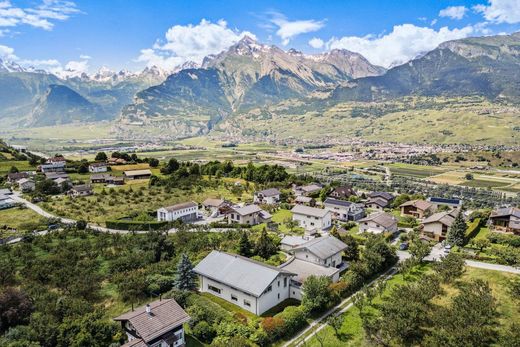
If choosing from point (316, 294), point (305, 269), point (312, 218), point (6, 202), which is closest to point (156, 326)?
point (316, 294)

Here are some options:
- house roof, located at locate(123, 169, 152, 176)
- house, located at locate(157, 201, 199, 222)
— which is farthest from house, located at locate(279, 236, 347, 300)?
house roof, located at locate(123, 169, 152, 176)

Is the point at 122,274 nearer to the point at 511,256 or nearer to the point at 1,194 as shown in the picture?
the point at 511,256

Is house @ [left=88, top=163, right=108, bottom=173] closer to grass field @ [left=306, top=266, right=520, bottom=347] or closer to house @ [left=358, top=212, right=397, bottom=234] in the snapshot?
house @ [left=358, top=212, right=397, bottom=234]

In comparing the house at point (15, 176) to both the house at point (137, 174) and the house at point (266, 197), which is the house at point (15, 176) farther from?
the house at point (266, 197)

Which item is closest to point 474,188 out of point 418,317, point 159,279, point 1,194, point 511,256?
point 511,256

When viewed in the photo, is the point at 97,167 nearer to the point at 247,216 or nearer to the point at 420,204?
the point at 247,216
